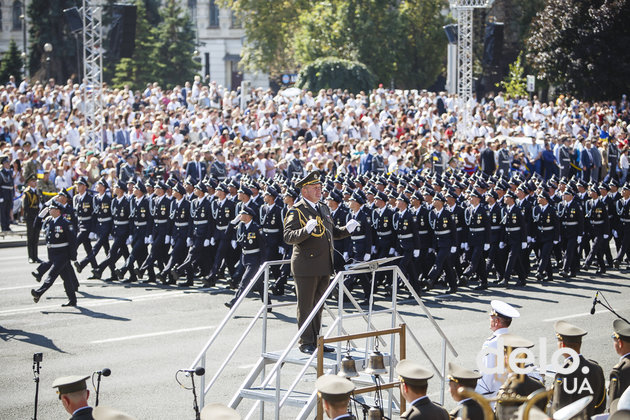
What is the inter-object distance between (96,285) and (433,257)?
260 inches

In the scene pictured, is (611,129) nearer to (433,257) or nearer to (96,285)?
(433,257)

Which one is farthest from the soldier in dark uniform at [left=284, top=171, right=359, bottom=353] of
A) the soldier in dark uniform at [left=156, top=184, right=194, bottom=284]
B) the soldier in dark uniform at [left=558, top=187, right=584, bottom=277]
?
the soldier in dark uniform at [left=558, top=187, right=584, bottom=277]

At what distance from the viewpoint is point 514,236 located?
60.5ft

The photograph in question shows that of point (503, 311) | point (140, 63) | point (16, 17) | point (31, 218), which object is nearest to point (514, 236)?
point (503, 311)

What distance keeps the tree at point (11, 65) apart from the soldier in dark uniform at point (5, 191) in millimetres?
28203

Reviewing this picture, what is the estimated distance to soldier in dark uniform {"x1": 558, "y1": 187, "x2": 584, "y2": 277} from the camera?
19438 millimetres

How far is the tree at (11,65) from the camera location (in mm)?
50750

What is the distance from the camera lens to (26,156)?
2586 centimetres

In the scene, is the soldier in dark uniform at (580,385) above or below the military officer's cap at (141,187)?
below

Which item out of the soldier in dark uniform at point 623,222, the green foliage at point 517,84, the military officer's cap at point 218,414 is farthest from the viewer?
the green foliage at point 517,84

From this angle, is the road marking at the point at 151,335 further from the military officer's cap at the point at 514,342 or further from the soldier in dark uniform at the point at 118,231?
the military officer's cap at the point at 514,342

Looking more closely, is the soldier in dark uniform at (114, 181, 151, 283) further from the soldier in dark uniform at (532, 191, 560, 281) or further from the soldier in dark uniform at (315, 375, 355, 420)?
the soldier in dark uniform at (315, 375, 355, 420)

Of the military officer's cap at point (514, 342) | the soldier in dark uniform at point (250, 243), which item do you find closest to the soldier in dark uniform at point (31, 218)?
the soldier in dark uniform at point (250, 243)

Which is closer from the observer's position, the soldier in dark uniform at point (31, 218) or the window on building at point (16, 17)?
the soldier in dark uniform at point (31, 218)
